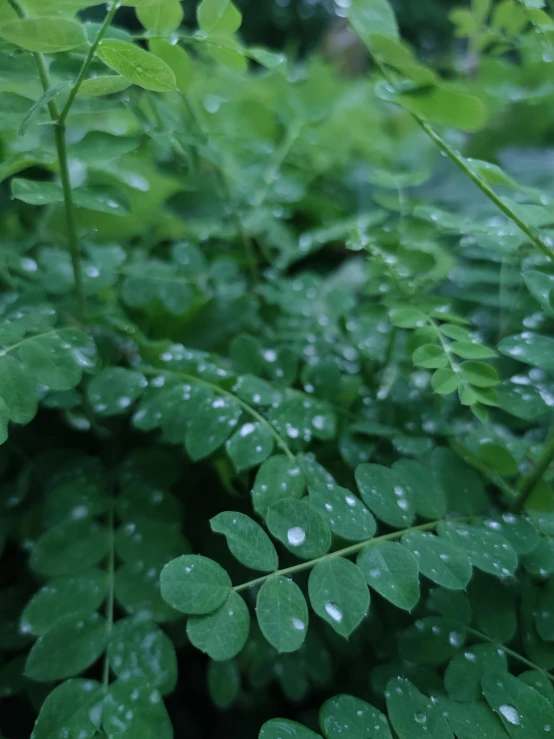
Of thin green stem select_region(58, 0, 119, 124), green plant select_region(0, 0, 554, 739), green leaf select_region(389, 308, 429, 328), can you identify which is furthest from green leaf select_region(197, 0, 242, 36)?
green leaf select_region(389, 308, 429, 328)

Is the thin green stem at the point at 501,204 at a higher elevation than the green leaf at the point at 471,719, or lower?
higher

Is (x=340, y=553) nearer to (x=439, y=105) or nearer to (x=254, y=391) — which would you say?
(x=254, y=391)

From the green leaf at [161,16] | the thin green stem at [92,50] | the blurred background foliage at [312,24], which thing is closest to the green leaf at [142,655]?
the thin green stem at [92,50]

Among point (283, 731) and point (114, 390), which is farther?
point (114, 390)

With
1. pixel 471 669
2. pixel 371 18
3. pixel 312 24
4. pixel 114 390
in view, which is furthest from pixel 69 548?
pixel 312 24

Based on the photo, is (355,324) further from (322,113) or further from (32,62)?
(322,113)

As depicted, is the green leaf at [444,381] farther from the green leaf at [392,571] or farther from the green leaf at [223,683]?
the green leaf at [223,683]

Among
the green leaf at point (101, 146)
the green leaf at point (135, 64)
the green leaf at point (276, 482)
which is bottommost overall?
the green leaf at point (276, 482)

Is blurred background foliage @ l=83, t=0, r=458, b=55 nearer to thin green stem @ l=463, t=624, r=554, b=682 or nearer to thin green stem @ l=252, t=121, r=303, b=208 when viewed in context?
thin green stem @ l=252, t=121, r=303, b=208
